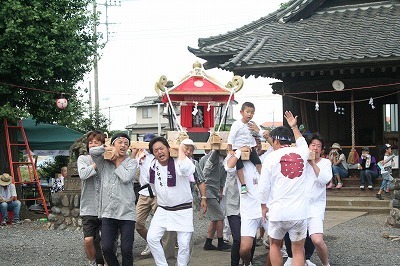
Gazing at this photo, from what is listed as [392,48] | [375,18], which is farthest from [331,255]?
[375,18]

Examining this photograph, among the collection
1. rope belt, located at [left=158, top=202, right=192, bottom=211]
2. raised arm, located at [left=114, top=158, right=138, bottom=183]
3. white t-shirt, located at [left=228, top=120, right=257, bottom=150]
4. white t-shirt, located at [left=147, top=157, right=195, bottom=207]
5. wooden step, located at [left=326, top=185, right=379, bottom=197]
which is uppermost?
white t-shirt, located at [left=228, top=120, right=257, bottom=150]

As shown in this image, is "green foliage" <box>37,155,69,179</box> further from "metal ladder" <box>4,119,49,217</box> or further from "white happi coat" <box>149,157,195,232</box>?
"white happi coat" <box>149,157,195,232</box>

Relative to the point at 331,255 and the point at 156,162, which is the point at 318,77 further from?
the point at 156,162

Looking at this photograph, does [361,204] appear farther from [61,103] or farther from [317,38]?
[61,103]

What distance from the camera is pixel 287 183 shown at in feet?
21.8

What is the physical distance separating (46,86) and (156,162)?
10.9m

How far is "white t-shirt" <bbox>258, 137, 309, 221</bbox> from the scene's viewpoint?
6621 mm

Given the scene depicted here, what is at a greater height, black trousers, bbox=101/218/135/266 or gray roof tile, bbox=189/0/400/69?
gray roof tile, bbox=189/0/400/69

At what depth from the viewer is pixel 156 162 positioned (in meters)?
7.78

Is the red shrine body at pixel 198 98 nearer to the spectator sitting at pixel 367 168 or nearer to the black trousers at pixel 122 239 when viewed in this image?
the black trousers at pixel 122 239

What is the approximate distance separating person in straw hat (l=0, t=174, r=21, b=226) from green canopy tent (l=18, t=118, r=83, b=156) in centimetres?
262

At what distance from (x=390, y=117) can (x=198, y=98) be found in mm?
10386

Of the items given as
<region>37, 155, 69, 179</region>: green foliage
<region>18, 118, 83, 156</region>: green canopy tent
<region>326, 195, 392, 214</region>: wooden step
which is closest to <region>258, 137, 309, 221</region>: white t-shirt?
<region>326, 195, 392, 214</region>: wooden step

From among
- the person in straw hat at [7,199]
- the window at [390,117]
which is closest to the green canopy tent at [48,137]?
the person in straw hat at [7,199]
